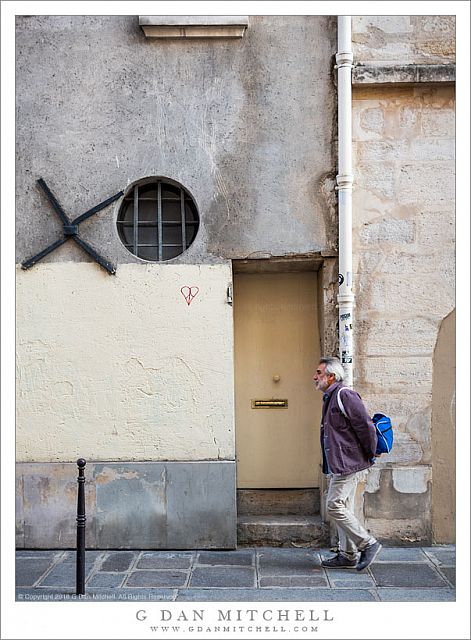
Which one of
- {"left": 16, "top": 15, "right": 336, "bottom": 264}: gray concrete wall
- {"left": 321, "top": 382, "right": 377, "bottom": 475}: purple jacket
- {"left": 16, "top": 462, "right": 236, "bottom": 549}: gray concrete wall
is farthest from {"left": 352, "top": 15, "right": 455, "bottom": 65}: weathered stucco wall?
{"left": 16, "top": 462, "right": 236, "bottom": 549}: gray concrete wall

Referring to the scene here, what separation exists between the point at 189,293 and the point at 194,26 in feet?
7.70

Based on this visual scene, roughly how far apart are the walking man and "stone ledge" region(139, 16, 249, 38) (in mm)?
3092

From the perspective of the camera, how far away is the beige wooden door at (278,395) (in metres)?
7.32

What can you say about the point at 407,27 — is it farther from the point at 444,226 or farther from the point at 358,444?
the point at 358,444

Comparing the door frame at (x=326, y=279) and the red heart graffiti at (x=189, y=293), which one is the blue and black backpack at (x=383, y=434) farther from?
the red heart graffiti at (x=189, y=293)

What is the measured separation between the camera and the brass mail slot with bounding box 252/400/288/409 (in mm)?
7309

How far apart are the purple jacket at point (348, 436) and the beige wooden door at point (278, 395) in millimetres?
1228

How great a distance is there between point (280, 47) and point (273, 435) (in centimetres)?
361

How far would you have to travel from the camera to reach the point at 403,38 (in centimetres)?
676

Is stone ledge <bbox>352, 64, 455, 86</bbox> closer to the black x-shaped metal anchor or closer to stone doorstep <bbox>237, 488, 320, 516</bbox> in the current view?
the black x-shaped metal anchor

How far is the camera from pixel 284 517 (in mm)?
7113

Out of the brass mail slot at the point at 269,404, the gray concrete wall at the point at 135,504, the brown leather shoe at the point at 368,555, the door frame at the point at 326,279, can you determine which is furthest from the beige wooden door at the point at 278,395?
the brown leather shoe at the point at 368,555

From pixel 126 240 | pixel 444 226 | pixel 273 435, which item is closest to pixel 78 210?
pixel 126 240

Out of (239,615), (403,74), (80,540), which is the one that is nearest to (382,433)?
(239,615)
